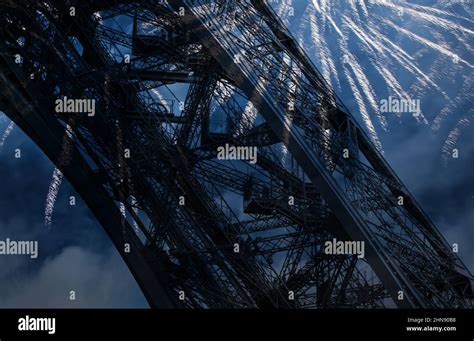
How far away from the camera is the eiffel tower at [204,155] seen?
18.3 metres

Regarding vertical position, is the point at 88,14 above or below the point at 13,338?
above

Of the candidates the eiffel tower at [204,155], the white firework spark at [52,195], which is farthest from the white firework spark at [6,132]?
the eiffel tower at [204,155]

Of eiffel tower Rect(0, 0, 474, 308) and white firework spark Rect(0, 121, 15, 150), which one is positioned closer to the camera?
eiffel tower Rect(0, 0, 474, 308)

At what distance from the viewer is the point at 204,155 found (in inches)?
786

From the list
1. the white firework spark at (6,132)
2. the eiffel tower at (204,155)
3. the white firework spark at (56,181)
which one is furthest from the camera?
the white firework spark at (6,132)

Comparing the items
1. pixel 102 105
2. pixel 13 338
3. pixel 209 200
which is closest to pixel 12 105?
pixel 102 105

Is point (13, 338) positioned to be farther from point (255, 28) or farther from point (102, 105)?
point (255, 28)

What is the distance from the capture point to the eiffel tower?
18.3 metres

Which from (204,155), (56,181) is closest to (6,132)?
(56,181)

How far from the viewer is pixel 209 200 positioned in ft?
65.4

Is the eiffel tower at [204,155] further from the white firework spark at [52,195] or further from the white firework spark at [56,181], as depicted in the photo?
the white firework spark at [52,195]

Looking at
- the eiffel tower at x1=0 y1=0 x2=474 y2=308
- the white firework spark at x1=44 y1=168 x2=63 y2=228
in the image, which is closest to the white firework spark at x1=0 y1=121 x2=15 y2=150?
the white firework spark at x1=44 y1=168 x2=63 y2=228

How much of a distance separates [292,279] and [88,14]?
9.15 meters

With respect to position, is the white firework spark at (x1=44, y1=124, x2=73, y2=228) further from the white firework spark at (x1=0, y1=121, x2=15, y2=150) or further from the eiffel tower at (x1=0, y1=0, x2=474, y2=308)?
the white firework spark at (x1=0, y1=121, x2=15, y2=150)
